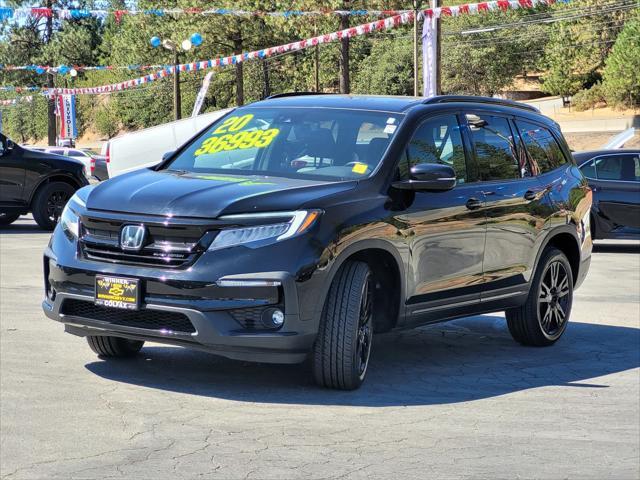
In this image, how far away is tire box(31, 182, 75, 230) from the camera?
1880 centimetres

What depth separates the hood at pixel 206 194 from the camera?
638cm

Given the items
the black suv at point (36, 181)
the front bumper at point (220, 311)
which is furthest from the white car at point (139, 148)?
the front bumper at point (220, 311)

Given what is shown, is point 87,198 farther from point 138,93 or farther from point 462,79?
point 138,93

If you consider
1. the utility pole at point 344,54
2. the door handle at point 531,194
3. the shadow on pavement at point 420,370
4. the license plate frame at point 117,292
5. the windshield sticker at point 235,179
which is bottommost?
the shadow on pavement at point 420,370

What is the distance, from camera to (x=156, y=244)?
638 centimetres

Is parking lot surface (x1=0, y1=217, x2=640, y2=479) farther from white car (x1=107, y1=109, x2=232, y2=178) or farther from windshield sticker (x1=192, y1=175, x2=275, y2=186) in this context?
white car (x1=107, y1=109, x2=232, y2=178)

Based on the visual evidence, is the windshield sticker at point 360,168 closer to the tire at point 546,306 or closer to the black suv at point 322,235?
the black suv at point 322,235

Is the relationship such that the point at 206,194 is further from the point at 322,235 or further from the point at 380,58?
the point at 380,58

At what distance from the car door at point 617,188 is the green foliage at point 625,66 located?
2168 inches

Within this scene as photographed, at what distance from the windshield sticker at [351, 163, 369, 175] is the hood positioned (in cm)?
21

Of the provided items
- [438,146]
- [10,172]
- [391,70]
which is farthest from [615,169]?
[391,70]

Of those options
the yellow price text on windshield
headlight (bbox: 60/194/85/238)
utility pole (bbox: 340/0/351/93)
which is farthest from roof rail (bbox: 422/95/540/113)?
utility pole (bbox: 340/0/351/93)

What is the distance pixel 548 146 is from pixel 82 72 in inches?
3603

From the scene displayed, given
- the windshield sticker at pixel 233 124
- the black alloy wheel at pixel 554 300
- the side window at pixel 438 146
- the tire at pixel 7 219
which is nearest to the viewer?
the side window at pixel 438 146
